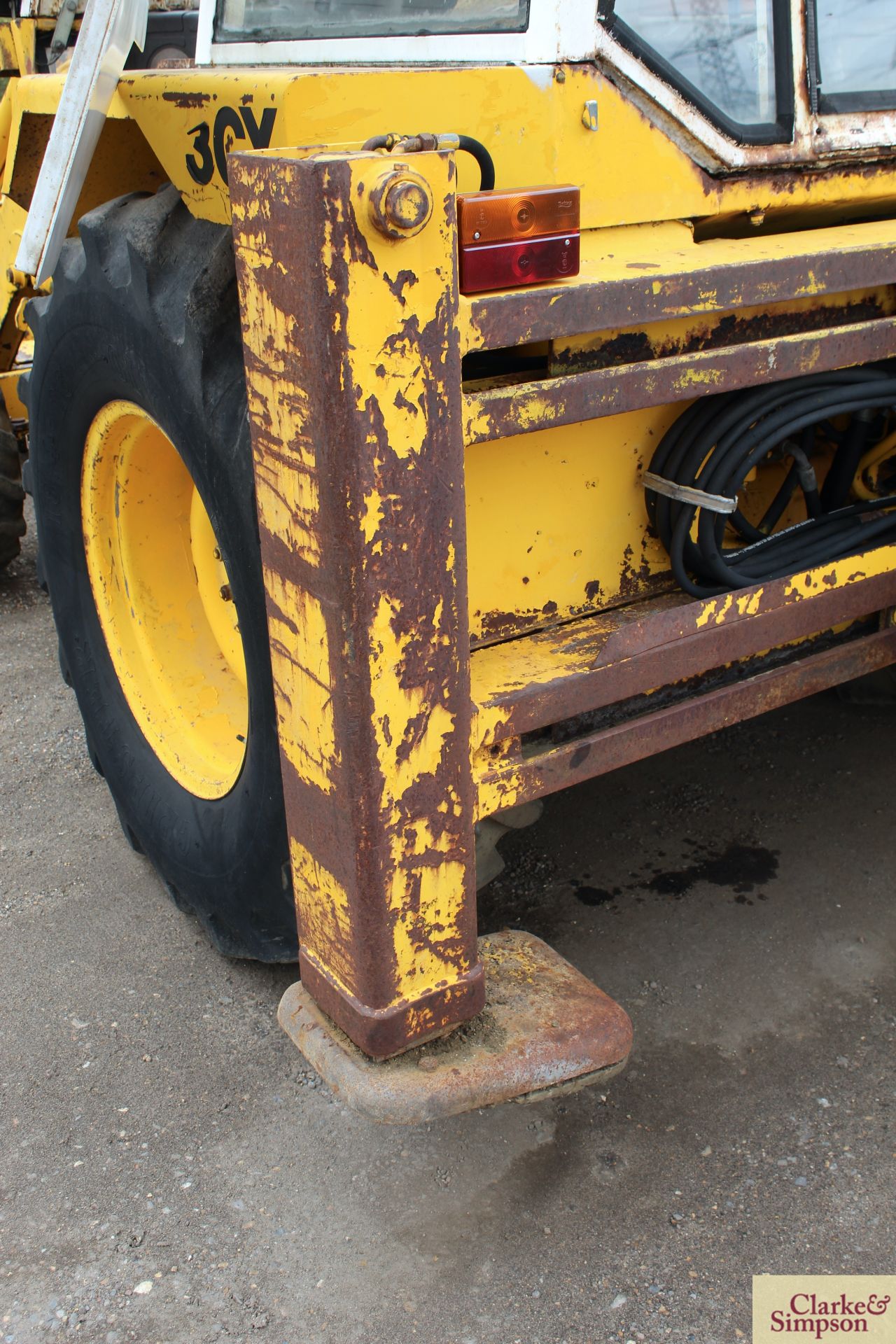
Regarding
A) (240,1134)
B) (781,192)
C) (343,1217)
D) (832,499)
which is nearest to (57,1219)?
(240,1134)

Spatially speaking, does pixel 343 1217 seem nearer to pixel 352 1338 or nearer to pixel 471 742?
pixel 352 1338

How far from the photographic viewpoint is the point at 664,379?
149 centimetres

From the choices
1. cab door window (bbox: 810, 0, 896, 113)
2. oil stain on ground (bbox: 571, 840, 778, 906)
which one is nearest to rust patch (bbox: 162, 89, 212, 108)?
cab door window (bbox: 810, 0, 896, 113)

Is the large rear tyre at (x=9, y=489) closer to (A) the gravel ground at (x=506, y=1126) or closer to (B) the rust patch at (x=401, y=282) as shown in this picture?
(A) the gravel ground at (x=506, y=1126)

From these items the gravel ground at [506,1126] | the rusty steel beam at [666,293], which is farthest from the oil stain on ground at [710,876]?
the rusty steel beam at [666,293]

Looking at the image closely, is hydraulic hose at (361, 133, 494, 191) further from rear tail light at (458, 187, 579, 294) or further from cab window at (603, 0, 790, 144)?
cab window at (603, 0, 790, 144)

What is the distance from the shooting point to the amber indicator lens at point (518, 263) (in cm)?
131

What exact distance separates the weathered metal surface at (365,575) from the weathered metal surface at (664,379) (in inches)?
3.7

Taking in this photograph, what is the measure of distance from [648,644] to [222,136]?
86 cm

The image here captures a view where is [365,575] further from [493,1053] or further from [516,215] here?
[493,1053]

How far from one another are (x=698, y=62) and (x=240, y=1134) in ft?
5.65

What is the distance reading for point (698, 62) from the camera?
163 cm

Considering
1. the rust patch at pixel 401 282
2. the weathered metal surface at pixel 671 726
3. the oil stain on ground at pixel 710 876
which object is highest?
the rust patch at pixel 401 282

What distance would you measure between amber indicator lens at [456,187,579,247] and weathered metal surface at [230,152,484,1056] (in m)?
0.06
